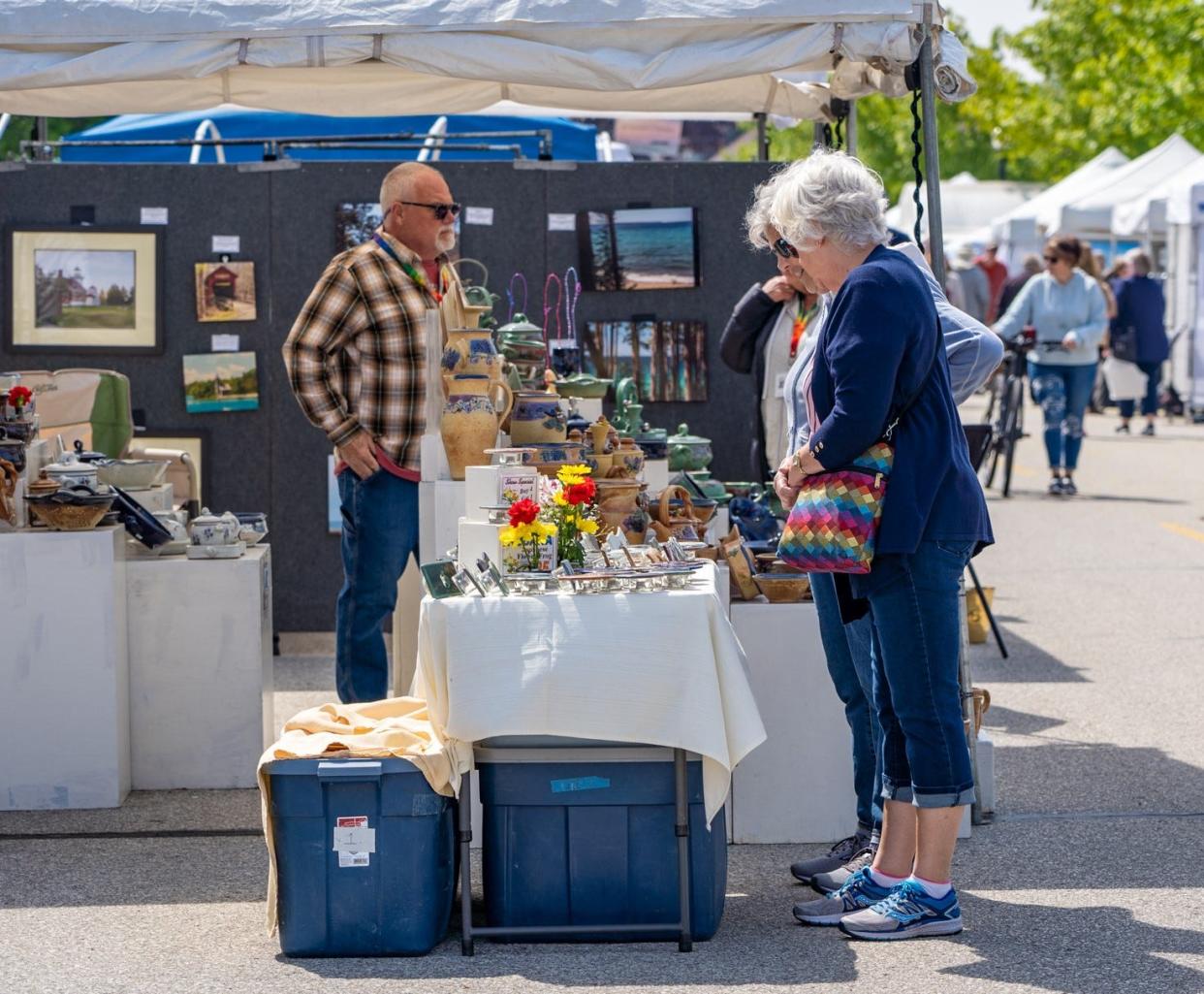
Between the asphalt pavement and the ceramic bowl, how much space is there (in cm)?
76

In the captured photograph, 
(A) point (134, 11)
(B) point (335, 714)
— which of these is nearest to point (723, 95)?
(A) point (134, 11)

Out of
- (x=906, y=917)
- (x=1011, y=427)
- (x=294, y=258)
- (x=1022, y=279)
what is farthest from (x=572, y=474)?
(x=1022, y=279)

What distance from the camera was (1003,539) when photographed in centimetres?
1288

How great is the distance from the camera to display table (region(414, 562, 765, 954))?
4.61m

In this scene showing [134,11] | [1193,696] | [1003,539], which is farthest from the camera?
[1003,539]

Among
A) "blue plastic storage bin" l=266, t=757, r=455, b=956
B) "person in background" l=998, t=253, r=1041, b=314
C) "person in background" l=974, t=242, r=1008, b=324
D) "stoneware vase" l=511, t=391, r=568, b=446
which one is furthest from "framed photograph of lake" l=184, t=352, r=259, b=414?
"person in background" l=974, t=242, r=1008, b=324

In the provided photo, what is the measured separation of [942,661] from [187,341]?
5.29m

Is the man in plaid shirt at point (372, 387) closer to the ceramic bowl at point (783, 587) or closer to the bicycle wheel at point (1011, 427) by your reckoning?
the ceramic bowl at point (783, 587)

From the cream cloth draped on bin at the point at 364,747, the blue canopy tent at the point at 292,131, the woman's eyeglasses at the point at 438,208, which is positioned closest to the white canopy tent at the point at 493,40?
the woman's eyeglasses at the point at 438,208

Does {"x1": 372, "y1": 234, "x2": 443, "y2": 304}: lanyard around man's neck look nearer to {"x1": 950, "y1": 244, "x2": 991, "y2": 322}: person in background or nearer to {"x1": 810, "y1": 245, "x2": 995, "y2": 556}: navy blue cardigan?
{"x1": 810, "y1": 245, "x2": 995, "y2": 556}: navy blue cardigan

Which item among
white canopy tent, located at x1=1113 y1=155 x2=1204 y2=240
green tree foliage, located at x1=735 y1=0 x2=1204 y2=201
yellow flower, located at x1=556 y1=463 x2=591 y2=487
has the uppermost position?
green tree foliage, located at x1=735 y1=0 x2=1204 y2=201

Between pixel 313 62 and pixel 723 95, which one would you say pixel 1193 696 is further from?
pixel 313 62

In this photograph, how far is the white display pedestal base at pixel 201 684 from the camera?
250 inches

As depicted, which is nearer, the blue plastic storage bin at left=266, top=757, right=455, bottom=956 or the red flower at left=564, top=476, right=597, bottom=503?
the blue plastic storage bin at left=266, top=757, right=455, bottom=956
